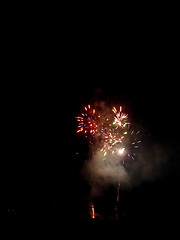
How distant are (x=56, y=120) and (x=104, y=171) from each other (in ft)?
13.2

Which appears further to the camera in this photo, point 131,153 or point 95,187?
point 131,153

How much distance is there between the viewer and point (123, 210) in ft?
24.0

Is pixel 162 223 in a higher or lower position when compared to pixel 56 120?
lower

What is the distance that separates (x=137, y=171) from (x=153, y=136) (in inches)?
76.6

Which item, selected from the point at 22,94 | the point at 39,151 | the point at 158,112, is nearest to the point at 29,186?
the point at 39,151

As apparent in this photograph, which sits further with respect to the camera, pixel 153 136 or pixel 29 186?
pixel 153 136

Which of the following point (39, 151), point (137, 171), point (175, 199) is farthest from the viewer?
point (39, 151)

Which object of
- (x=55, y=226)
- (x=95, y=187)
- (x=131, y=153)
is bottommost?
(x=55, y=226)

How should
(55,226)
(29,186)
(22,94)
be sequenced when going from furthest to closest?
(22,94), (29,186), (55,226)

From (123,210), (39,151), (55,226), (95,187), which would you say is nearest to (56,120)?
(39,151)

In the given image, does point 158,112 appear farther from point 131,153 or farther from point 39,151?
point 39,151

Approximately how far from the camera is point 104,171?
1156 centimetres

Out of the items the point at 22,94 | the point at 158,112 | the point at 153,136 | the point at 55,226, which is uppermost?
the point at 22,94

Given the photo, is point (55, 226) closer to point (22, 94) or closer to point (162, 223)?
point (162, 223)
